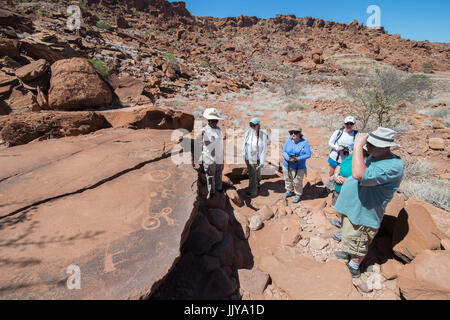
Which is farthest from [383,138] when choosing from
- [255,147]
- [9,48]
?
[9,48]

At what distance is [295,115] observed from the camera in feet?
35.0

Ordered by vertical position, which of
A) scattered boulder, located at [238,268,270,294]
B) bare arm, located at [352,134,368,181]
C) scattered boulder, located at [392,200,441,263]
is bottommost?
scattered boulder, located at [238,268,270,294]

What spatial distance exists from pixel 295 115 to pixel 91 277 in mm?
10686

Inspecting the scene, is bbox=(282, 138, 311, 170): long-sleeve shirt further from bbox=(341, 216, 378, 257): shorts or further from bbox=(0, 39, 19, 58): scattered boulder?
bbox=(0, 39, 19, 58): scattered boulder

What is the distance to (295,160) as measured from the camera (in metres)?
3.68

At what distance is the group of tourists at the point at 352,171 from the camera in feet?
6.35

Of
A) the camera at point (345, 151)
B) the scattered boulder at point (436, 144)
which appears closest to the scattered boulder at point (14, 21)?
the camera at point (345, 151)

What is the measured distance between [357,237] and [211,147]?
7.37 feet

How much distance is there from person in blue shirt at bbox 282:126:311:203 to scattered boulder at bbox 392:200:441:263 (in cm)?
151

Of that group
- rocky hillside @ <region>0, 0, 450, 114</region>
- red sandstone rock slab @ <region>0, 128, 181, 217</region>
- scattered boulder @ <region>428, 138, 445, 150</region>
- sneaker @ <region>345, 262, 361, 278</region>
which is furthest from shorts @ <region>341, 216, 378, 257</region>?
rocky hillside @ <region>0, 0, 450, 114</region>

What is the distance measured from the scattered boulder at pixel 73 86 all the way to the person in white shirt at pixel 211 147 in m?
4.66

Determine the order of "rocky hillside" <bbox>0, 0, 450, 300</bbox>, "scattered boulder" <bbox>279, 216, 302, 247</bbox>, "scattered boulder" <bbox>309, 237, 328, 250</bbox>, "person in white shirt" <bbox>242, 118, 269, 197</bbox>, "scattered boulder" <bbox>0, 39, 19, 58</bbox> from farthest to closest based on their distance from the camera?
1. "scattered boulder" <bbox>0, 39, 19, 58</bbox>
2. "person in white shirt" <bbox>242, 118, 269, 197</bbox>
3. "scattered boulder" <bbox>279, 216, 302, 247</bbox>
4. "scattered boulder" <bbox>309, 237, 328, 250</bbox>
5. "rocky hillside" <bbox>0, 0, 450, 300</bbox>

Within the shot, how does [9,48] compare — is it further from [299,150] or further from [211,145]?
[299,150]

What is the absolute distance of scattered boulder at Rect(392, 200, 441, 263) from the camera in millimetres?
2439
